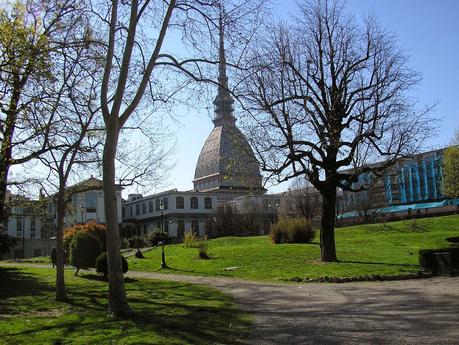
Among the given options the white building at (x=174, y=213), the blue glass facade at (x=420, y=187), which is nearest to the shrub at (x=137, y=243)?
the white building at (x=174, y=213)

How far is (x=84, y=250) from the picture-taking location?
2619 centimetres

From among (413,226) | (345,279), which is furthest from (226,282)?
(413,226)

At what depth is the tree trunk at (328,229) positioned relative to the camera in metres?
24.8

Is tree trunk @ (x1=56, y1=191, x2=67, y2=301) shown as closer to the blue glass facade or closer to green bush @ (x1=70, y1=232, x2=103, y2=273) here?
green bush @ (x1=70, y1=232, x2=103, y2=273)

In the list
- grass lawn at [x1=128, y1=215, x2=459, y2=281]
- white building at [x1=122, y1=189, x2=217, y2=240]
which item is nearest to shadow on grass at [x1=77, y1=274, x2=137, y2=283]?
grass lawn at [x1=128, y1=215, x2=459, y2=281]

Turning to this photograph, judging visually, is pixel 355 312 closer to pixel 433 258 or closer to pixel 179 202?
pixel 433 258

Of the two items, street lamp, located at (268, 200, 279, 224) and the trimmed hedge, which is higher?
street lamp, located at (268, 200, 279, 224)

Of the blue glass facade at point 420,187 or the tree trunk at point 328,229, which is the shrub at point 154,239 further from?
the blue glass facade at point 420,187

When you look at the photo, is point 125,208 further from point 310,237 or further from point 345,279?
point 345,279

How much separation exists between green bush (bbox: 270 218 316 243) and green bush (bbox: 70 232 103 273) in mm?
13851

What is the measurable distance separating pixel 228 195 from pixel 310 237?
80382 mm

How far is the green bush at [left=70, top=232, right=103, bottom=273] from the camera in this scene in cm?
2611

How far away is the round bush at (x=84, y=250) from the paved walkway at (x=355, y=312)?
975 cm

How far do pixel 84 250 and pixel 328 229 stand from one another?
12.6 metres
